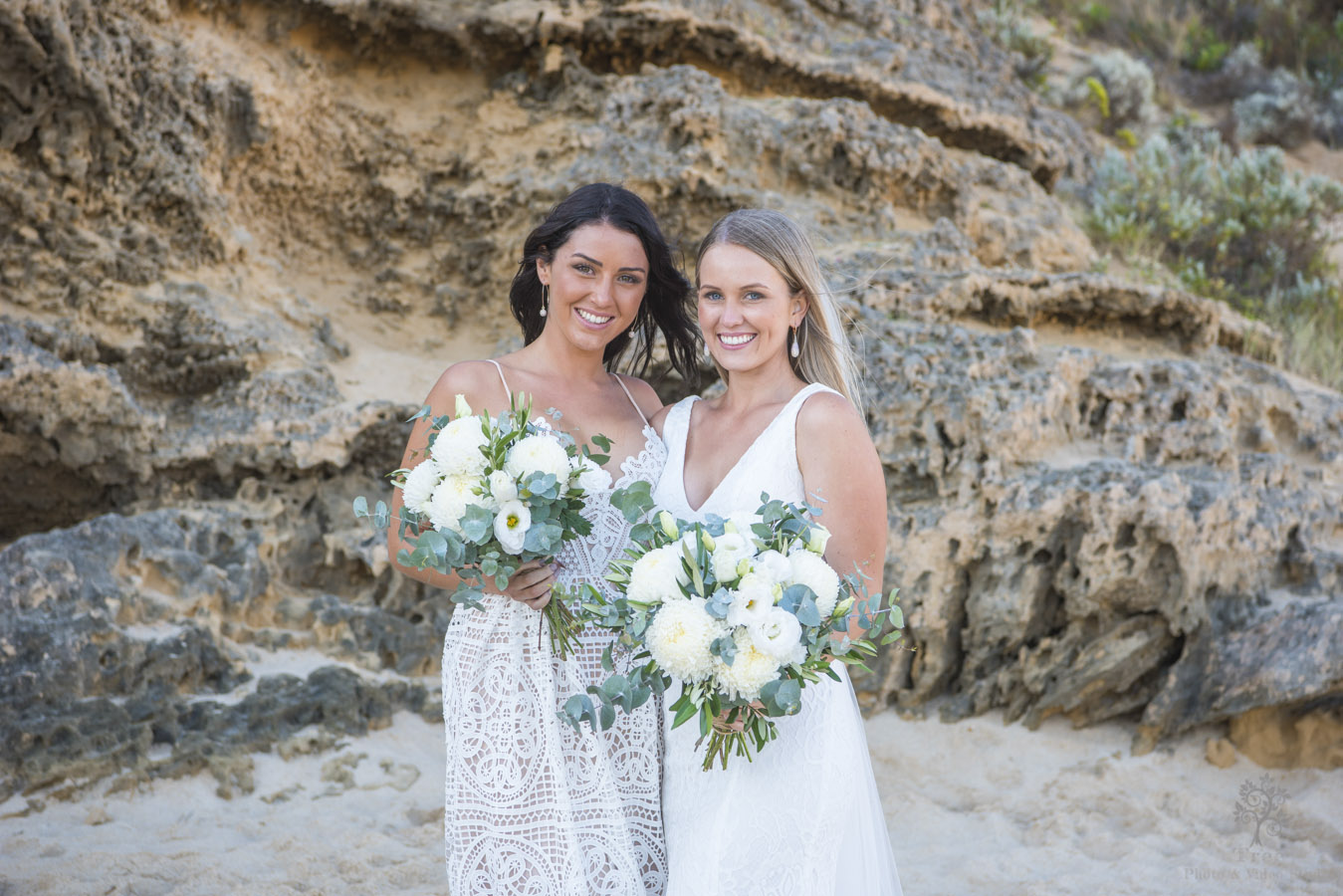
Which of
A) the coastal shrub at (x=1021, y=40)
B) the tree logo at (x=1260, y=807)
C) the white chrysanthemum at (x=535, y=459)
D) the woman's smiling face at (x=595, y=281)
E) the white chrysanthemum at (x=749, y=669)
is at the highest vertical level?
the coastal shrub at (x=1021, y=40)

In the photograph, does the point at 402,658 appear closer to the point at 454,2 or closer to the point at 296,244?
the point at 296,244

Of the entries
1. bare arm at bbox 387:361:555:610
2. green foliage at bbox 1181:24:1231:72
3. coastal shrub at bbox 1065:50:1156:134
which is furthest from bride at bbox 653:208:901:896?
green foliage at bbox 1181:24:1231:72

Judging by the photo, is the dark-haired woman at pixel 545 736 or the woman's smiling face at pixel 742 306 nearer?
the dark-haired woman at pixel 545 736

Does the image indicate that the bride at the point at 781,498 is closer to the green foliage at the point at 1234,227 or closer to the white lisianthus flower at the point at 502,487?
the white lisianthus flower at the point at 502,487

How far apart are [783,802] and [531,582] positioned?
87 centimetres

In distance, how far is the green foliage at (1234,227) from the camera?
8672 mm

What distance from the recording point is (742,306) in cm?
280

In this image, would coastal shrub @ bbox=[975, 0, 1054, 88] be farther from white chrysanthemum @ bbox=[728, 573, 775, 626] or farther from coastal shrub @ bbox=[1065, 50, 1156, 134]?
white chrysanthemum @ bbox=[728, 573, 775, 626]

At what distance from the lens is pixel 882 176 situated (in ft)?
19.6

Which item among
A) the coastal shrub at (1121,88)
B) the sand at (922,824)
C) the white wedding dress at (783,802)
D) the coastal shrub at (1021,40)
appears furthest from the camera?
the coastal shrub at (1121,88)

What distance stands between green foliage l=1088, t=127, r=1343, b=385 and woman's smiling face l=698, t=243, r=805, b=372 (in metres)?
6.80

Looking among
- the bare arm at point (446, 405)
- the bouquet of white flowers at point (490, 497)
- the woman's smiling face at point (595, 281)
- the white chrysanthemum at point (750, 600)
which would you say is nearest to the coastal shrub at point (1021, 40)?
the woman's smiling face at point (595, 281)

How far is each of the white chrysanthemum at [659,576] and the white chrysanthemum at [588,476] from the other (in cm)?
37

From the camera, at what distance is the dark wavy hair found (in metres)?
3.18
